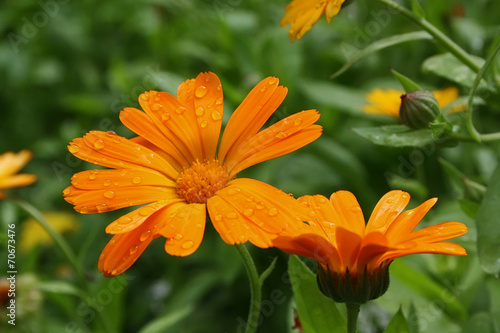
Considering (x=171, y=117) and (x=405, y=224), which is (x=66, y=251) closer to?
(x=171, y=117)

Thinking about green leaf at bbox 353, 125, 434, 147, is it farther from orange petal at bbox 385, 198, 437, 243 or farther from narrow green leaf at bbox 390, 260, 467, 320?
narrow green leaf at bbox 390, 260, 467, 320

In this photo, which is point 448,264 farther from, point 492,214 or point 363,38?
point 363,38

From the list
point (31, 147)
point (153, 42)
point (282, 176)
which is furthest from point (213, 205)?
point (31, 147)

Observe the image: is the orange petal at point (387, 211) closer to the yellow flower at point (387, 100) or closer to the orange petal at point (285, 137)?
the orange petal at point (285, 137)

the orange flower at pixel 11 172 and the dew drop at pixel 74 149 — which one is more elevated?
the orange flower at pixel 11 172

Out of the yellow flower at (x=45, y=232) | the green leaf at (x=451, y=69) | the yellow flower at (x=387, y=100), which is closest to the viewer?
the green leaf at (x=451, y=69)

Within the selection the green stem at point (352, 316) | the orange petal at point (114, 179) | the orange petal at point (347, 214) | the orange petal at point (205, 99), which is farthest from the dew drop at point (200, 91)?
the green stem at point (352, 316)
